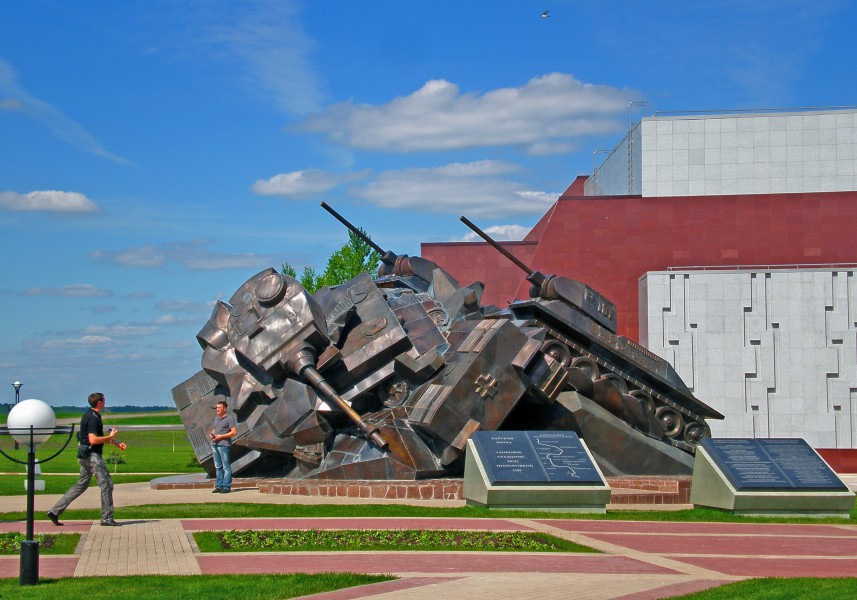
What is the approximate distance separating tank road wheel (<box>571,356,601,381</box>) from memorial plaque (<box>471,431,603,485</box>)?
4245mm

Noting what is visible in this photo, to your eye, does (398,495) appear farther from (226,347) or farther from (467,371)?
(226,347)

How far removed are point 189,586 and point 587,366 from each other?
1435 cm

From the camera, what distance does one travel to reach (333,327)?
881 inches

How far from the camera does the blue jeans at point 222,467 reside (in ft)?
67.1

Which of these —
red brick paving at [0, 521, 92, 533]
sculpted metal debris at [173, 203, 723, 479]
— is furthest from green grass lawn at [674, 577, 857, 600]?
sculpted metal debris at [173, 203, 723, 479]

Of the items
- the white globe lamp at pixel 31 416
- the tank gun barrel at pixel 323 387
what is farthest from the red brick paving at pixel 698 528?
the white globe lamp at pixel 31 416

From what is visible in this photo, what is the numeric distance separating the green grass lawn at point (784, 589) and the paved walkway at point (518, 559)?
323 millimetres

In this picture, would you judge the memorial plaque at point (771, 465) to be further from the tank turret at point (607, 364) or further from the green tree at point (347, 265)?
the green tree at point (347, 265)

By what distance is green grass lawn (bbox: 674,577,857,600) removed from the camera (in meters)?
9.39

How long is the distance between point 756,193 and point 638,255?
4.44m

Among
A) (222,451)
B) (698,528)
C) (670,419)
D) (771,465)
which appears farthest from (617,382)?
(222,451)

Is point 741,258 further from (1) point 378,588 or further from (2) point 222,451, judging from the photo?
(1) point 378,588

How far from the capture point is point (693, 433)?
23.8 meters

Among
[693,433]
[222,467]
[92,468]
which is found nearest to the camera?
[92,468]
